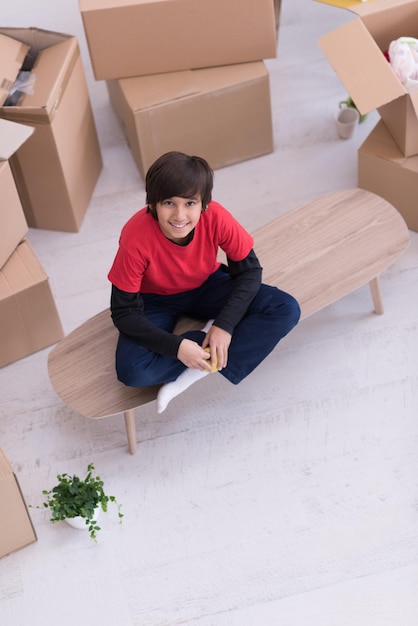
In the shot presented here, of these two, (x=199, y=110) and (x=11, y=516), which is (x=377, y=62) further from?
(x=11, y=516)

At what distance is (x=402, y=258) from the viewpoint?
2521 millimetres

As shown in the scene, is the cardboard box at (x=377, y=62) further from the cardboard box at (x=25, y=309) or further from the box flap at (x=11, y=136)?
the cardboard box at (x=25, y=309)

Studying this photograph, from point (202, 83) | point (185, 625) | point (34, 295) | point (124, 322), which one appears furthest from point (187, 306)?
point (202, 83)

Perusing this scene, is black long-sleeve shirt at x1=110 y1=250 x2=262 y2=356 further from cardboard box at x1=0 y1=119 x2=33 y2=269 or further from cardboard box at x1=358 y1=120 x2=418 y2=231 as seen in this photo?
cardboard box at x1=358 y1=120 x2=418 y2=231

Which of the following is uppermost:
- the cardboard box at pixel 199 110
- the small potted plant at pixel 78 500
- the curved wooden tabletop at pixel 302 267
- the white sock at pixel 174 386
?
the cardboard box at pixel 199 110

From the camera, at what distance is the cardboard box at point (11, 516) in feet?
5.86

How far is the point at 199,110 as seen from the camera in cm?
270

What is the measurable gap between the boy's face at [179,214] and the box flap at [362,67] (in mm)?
679

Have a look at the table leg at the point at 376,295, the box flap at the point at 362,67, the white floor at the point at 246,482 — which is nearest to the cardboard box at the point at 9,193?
the white floor at the point at 246,482

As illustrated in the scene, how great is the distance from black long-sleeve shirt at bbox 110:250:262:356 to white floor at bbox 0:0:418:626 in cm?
30

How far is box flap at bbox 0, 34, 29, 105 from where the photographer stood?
2470 mm

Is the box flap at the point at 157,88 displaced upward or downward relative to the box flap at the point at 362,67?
downward

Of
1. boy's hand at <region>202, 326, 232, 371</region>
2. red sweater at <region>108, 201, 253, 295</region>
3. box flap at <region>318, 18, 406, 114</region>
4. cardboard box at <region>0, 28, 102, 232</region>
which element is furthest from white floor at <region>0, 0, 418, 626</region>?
box flap at <region>318, 18, 406, 114</region>

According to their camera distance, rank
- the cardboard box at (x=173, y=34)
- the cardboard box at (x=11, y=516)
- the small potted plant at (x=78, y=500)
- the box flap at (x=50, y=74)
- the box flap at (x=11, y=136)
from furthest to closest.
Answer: the cardboard box at (x=173, y=34), the box flap at (x=50, y=74), the box flap at (x=11, y=136), the small potted plant at (x=78, y=500), the cardboard box at (x=11, y=516)
